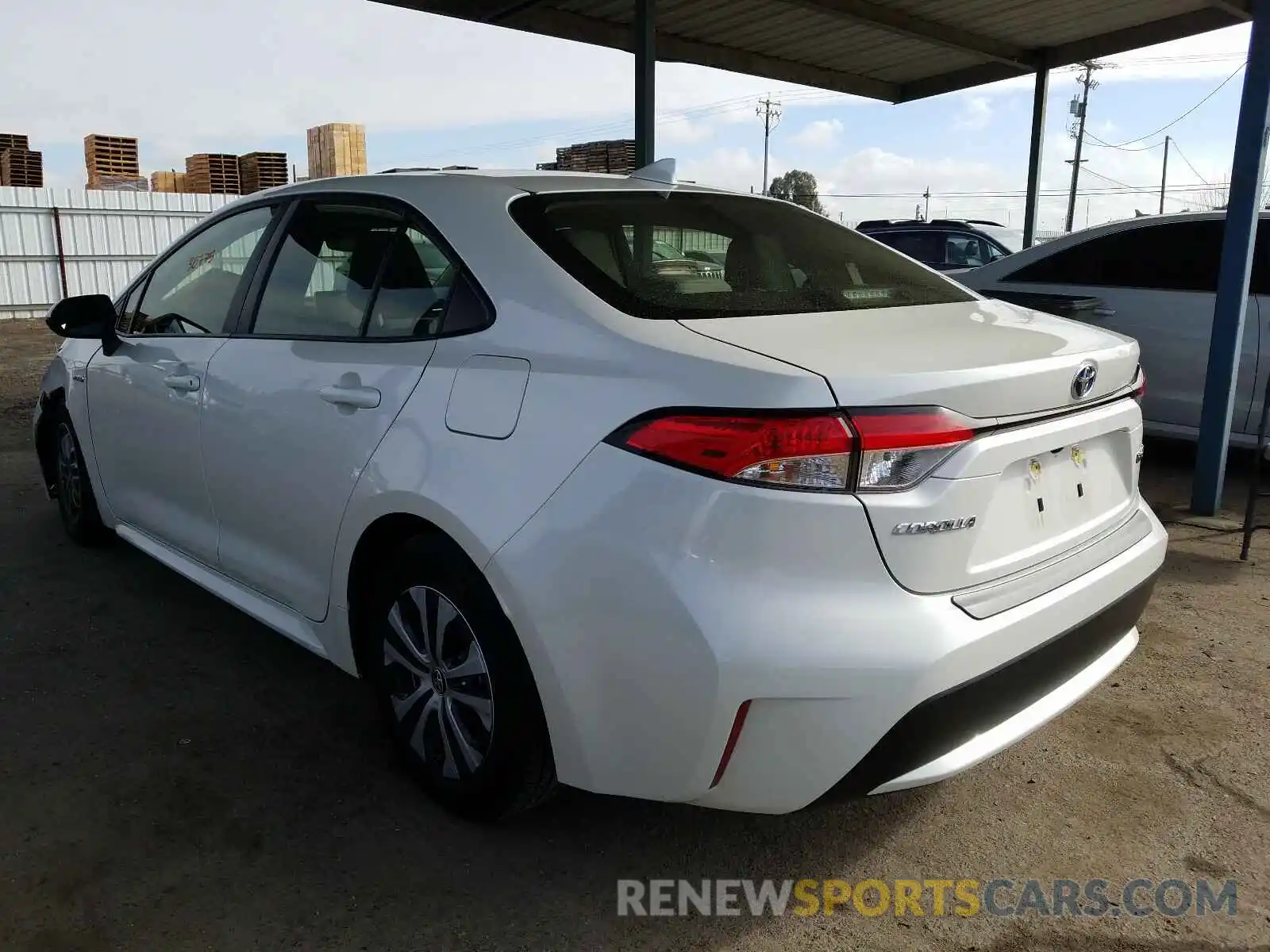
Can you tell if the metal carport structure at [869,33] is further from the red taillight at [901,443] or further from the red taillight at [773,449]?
the red taillight at [773,449]

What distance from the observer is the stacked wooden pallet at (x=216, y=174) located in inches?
876

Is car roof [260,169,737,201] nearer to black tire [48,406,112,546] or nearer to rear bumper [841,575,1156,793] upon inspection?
rear bumper [841,575,1156,793]

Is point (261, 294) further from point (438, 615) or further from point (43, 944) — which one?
point (43, 944)

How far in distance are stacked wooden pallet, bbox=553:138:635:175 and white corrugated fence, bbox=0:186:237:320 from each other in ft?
27.6

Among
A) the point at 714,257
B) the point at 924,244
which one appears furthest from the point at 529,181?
the point at 924,244

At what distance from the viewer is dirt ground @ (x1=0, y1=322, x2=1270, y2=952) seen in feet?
7.21

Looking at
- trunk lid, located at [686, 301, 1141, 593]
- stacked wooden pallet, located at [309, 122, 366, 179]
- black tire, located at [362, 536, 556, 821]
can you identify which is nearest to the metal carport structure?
trunk lid, located at [686, 301, 1141, 593]

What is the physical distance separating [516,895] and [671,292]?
1.40 m

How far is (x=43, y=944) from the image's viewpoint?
2.13 meters

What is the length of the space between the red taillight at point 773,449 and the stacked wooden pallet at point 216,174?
23.0m

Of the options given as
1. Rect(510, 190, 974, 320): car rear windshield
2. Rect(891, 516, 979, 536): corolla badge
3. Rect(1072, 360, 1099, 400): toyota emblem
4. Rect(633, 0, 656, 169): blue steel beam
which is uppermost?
Rect(633, 0, 656, 169): blue steel beam

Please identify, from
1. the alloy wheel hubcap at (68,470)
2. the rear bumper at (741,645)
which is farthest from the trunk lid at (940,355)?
the alloy wheel hubcap at (68,470)

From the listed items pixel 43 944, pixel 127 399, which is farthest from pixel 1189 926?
pixel 127 399

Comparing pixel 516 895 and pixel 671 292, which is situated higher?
pixel 671 292
